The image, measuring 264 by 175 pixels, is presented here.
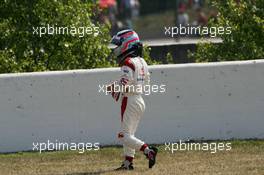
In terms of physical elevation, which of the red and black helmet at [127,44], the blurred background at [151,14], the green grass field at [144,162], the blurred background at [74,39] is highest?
the blurred background at [151,14]

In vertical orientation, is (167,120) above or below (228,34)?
below

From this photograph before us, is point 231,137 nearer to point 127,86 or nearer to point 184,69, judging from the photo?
point 184,69

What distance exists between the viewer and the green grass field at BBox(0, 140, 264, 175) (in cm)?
1246

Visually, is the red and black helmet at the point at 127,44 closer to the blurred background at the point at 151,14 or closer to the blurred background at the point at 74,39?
the blurred background at the point at 74,39

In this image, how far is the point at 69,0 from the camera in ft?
54.9

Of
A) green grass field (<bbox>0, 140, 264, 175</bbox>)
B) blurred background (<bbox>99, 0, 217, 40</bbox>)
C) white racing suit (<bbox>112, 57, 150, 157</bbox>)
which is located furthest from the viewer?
blurred background (<bbox>99, 0, 217, 40</bbox>)

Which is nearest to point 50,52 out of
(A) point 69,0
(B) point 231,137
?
(A) point 69,0

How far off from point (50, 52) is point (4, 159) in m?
3.24

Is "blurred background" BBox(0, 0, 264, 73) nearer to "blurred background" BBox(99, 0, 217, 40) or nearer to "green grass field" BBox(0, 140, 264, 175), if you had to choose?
"green grass field" BBox(0, 140, 264, 175)

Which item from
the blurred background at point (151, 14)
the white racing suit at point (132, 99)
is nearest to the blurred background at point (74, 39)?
the white racing suit at point (132, 99)

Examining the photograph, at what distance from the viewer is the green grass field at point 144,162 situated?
12.5 metres

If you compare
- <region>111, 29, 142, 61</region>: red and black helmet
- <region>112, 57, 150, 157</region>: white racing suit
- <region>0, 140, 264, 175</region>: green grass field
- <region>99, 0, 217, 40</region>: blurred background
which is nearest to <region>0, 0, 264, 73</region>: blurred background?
<region>0, 140, 264, 175</region>: green grass field

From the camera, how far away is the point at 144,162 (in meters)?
13.1

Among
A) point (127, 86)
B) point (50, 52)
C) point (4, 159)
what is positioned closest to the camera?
point (127, 86)
